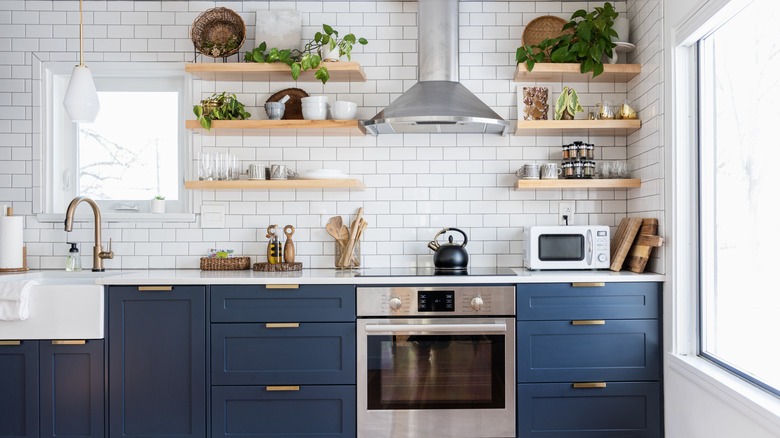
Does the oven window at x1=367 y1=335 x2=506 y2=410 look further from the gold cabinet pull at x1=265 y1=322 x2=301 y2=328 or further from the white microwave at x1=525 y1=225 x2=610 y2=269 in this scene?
the white microwave at x1=525 y1=225 x2=610 y2=269

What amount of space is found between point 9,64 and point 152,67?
866 millimetres

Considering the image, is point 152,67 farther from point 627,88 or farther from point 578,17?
point 627,88

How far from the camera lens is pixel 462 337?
2938 mm

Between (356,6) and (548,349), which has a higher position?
(356,6)

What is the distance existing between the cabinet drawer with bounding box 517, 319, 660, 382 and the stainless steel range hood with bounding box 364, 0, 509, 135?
1120 millimetres

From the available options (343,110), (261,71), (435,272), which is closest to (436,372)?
(435,272)

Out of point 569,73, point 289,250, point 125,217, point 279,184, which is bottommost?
point 289,250

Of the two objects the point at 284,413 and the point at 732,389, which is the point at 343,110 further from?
the point at 732,389

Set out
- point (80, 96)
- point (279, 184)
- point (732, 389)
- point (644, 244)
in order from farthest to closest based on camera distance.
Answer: point (279, 184) → point (644, 244) → point (80, 96) → point (732, 389)

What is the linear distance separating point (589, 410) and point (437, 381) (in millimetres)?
785

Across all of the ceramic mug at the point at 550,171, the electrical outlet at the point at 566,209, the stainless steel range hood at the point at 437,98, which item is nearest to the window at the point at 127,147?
the stainless steel range hood at the point at 437,98

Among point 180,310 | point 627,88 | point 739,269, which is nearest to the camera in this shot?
point 739,269

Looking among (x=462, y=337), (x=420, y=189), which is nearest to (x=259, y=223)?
(x=420, y=189)

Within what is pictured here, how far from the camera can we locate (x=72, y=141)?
366 cm
